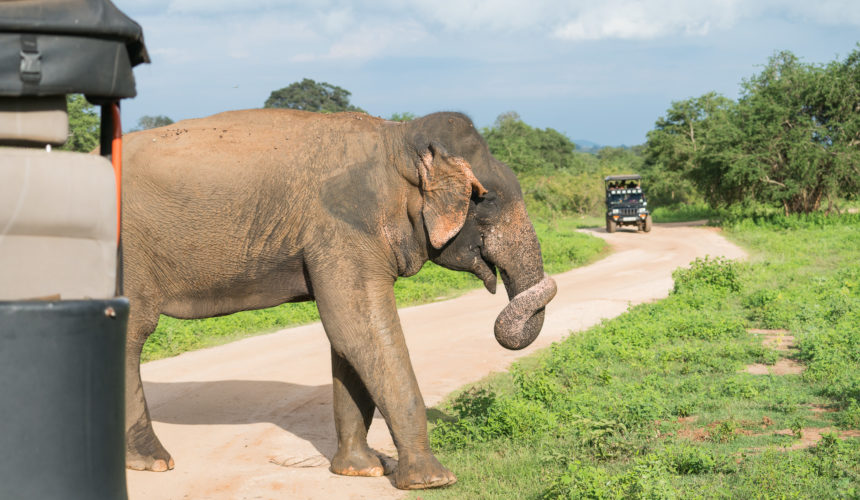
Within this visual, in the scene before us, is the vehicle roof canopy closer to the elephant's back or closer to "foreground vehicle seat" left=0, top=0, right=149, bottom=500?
the elephant's back

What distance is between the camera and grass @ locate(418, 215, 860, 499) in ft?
18.7

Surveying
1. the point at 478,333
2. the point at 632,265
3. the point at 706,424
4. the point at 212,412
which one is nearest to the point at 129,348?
the point at 212,412

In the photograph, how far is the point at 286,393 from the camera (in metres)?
9.52

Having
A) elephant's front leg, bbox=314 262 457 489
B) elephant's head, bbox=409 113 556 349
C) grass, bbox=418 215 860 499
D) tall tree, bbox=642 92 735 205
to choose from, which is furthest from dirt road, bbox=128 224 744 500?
tall tree, bbox=642 92 735 205

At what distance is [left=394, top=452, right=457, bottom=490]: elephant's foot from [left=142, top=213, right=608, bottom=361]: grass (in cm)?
644

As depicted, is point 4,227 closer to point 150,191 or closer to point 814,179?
point 150,191

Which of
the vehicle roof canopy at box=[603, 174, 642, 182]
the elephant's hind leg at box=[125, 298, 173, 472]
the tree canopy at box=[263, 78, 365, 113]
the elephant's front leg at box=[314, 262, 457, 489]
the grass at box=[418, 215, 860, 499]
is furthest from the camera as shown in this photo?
the tree canopy at box=[263, 78, 365, 113]

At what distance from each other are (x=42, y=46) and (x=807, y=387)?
8000mm

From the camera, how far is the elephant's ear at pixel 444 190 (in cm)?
614

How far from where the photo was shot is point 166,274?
6305 mm

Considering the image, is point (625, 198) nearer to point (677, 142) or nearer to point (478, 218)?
point (677, 142)

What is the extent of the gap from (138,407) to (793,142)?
105ft

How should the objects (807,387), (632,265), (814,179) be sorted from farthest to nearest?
(814,179) < (632,265) < (807,387)

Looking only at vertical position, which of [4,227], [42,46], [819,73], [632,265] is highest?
[819,73]
